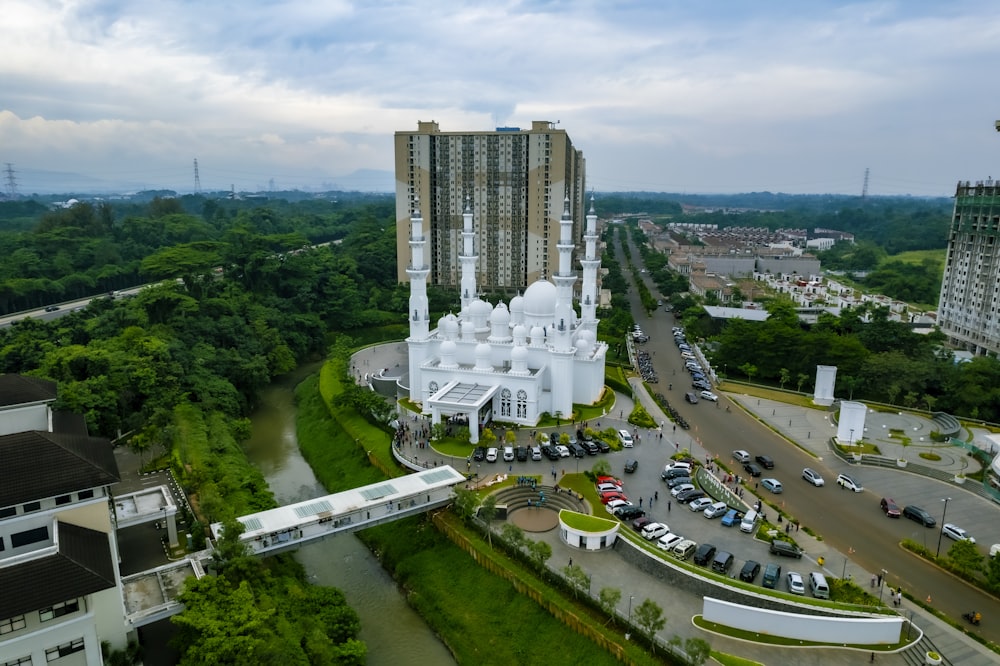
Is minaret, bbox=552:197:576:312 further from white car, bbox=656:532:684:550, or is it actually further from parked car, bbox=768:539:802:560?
parked car, bbox=768:539:802:560

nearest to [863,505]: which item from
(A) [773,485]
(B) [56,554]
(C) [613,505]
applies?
(A) [773,485]

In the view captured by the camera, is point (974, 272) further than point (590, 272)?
Yes

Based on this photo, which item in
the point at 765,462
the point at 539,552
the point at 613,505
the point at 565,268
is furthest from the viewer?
the point at 565,268

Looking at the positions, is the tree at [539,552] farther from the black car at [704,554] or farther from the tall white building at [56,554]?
the tall white building at [56,554]

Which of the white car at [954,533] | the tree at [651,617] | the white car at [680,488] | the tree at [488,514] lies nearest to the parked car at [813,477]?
the white car at [954,533]

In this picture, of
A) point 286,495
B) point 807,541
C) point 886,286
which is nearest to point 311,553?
point 286,495

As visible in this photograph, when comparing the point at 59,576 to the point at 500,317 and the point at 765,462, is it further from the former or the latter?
the point at 765,462

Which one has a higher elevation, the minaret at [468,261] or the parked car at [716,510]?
the minaret at [468,261]
